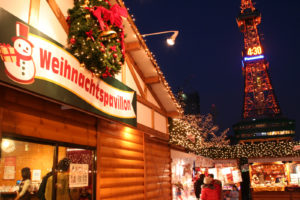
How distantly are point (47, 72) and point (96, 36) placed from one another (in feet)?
4.94

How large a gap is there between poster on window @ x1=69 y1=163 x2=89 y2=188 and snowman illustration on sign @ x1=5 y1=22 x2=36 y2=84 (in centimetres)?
209

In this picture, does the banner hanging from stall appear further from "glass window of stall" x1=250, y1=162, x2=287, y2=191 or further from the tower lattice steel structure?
the tower lattice steel structure

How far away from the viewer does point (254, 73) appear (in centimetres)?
7725

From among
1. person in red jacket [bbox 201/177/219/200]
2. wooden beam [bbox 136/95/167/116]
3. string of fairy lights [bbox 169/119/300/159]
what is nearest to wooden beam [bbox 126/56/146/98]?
wooden beam [bbox 136/95/167/116]

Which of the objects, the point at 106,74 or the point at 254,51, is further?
the point at 254,51

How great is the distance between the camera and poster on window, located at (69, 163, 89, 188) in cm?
530

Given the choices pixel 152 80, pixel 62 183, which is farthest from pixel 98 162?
pixel 152 80

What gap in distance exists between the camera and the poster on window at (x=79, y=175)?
5301mm

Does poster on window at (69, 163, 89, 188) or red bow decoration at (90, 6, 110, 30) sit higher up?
red bow decoration at (90, 6, 110, 30)

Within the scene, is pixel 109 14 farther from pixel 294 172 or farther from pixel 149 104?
pixel 294 172

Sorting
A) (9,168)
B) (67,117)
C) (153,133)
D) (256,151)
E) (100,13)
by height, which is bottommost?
(256,151)

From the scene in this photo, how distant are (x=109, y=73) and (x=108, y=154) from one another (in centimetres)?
193

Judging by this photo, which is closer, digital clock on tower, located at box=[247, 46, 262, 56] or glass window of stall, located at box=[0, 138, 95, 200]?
glass window of stall, located at box=[0, 138, 95, 200]

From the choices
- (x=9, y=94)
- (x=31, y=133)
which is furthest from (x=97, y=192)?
(x=9, y=94)
